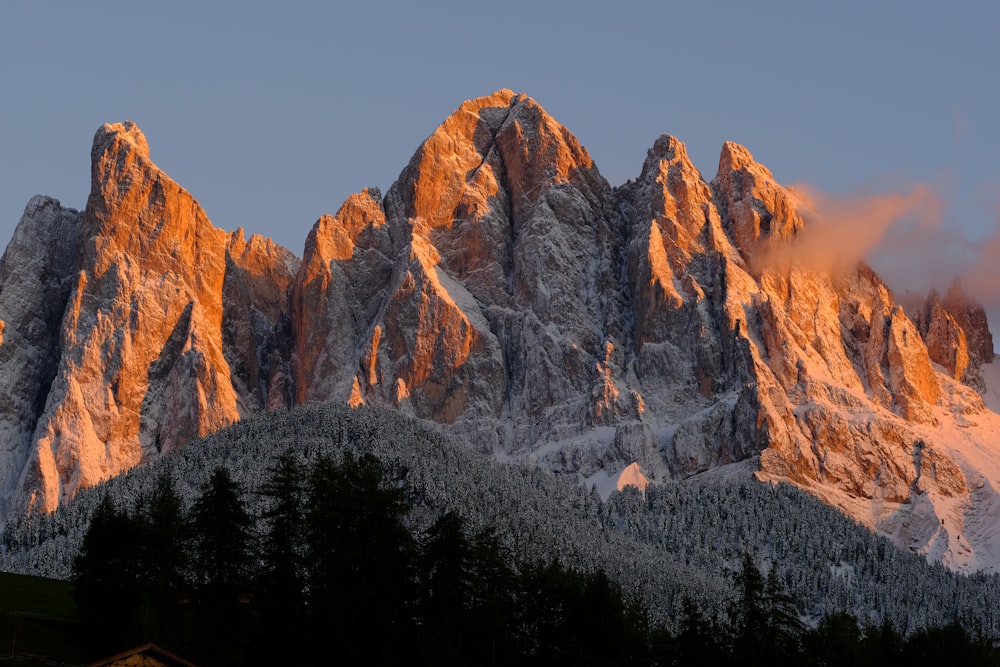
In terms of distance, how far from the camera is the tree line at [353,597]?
11244cm

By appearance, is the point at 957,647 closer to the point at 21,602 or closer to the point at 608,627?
the point at 608,627

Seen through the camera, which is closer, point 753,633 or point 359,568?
point 359,568

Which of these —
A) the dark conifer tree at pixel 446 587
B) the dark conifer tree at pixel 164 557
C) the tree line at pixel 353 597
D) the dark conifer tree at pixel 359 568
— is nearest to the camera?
the dark conifer tree at pixel 359 568

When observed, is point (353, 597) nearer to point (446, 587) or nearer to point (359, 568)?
point (359, 568)

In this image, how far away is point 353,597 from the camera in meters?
114

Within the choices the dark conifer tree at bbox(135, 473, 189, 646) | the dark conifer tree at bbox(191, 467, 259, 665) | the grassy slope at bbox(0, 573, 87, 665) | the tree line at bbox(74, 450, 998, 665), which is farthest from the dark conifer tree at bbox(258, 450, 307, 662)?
the grassy slope at bbox(0, 573, 87, 665)

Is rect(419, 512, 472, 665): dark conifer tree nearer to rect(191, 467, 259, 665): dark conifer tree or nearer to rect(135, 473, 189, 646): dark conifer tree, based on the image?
rect(191, 467, 259, 665): dark conifer tree

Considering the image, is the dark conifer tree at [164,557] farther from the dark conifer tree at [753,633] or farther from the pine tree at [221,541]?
the dark conifer tree at [753,633]

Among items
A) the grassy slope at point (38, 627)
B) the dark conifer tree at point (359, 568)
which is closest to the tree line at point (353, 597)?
the dark conifer tree at point (359, 568)

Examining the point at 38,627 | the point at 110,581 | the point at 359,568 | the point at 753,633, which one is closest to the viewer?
the point at 359,568

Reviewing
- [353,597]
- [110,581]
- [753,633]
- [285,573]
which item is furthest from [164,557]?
[753,633]

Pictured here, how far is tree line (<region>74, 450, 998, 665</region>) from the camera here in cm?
11244

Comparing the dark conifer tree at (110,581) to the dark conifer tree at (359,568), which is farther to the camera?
the dark conifer tree at (110,581)

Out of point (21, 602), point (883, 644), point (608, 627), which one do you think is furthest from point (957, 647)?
point (21, 602)
